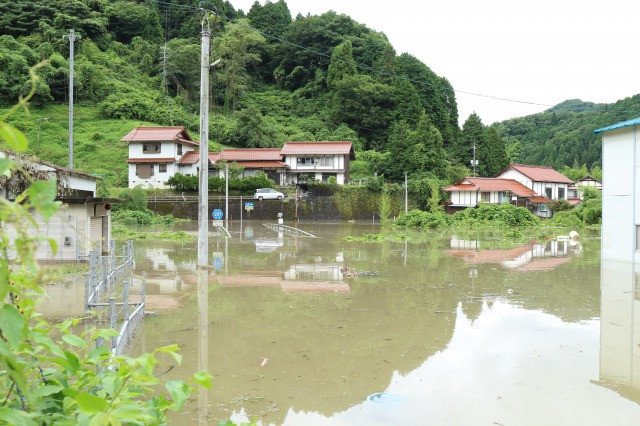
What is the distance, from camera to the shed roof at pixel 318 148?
48562 millimetres

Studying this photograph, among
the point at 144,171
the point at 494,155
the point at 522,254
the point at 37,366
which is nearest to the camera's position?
the point at 37,366

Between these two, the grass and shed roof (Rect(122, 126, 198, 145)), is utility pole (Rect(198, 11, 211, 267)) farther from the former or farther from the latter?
shed roof (Rect(122, 126, 198, 145))

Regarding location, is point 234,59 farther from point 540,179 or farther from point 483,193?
point 540,179

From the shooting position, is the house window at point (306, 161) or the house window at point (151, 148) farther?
the house window at point (306, 161)

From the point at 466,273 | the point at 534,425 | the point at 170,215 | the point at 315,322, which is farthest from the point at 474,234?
the point at 534,425

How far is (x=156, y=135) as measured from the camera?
4622 cm

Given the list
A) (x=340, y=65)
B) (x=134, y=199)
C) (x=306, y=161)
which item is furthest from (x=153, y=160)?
(x=340, y=65)

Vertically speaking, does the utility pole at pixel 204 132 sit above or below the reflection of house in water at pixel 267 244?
above

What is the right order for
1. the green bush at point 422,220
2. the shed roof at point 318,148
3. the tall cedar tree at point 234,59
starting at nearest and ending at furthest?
1. the green bush at point 422,220
2. the shed roof at point 318,148
3. the tall cedar tree at point 234,59

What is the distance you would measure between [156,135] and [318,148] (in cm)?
1362

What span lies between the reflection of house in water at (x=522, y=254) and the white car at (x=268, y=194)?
1762cm

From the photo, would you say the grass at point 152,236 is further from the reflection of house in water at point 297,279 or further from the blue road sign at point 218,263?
the reflection of house in water at point 297,279

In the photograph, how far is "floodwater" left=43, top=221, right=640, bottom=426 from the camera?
6.75m

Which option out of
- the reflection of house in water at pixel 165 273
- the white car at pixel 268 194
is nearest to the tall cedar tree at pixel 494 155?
the white car at pixel 268 194
